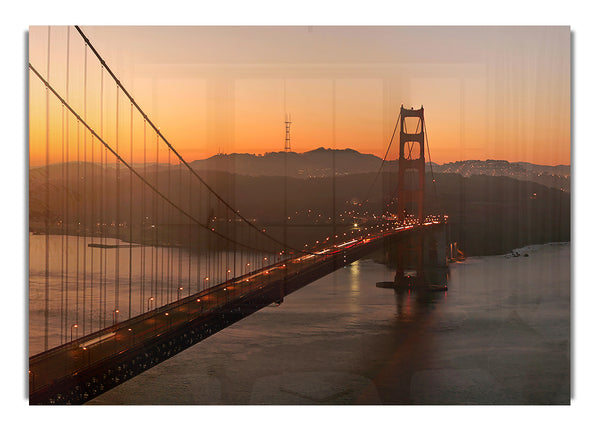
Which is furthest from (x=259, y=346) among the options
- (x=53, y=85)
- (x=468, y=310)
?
(x=53, y=85)

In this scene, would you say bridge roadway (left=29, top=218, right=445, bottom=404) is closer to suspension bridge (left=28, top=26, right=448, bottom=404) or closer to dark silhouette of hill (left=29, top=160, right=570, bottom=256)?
suspension bridge (left=28, top=26, right=448, bottom=404)

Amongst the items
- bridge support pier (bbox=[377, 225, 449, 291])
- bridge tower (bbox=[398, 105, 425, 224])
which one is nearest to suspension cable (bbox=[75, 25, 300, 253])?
bridge support pier (bbox=[377, 225, 449, 291])

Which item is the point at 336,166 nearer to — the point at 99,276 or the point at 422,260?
the point at 422,260

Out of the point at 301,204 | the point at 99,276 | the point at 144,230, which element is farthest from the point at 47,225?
the point at 301,204

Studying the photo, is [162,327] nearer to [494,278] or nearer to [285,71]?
[285,71]

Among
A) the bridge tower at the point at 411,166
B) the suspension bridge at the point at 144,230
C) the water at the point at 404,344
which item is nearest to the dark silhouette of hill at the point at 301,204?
the suspension bridge at the point at 144,230
